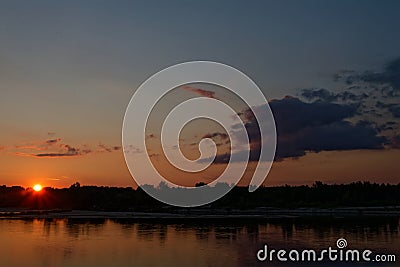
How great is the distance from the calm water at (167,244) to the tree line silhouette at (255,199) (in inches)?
1648

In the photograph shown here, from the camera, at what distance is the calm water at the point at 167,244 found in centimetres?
2831

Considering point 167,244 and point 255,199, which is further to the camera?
point 255,199

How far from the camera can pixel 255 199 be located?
98500 mm

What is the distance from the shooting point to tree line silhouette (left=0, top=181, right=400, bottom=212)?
90125 mm

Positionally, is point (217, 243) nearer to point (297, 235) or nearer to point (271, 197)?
point (297, 235)

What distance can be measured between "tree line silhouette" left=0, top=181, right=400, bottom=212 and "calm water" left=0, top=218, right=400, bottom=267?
137 feet

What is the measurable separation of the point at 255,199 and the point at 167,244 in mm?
64133

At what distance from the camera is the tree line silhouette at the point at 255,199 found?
90125mm

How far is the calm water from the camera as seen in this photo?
28.3 meters

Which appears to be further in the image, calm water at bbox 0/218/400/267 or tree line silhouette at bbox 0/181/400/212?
tree line silhouette at bbox 0/181/400/212

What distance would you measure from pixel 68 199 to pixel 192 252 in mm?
72947

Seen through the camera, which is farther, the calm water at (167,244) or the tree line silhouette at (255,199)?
the tree line silhouette at (255,199)

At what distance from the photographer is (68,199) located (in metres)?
99.9

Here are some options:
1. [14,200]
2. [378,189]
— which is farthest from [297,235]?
[14,200]
